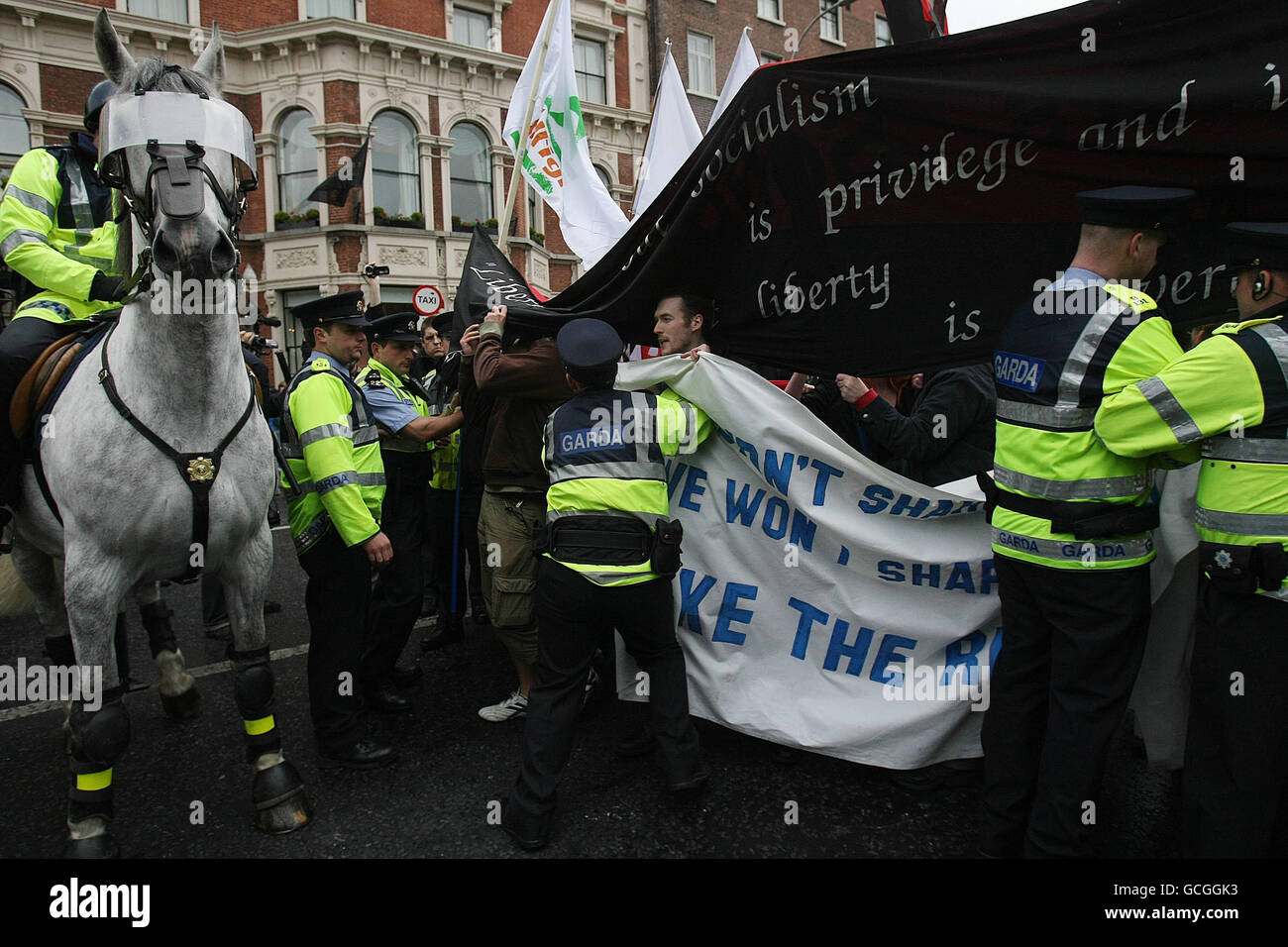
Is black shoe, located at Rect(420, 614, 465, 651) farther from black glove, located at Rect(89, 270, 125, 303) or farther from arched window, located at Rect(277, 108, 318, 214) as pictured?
arched window, located at Rect(277, 108, 318, 214)

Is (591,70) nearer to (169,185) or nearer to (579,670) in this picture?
(169,185)

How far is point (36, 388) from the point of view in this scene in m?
3.30

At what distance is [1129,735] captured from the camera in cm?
363

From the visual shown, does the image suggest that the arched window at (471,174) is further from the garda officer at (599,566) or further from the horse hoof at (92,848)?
the horse hoof at (92,848)

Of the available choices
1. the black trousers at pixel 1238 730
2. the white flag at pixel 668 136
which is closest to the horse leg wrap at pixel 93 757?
the black trousers at pixel 1238 730

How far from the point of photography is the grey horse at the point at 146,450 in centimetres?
273

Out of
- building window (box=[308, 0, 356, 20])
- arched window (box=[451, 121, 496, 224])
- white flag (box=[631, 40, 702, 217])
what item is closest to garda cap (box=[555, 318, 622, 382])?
white flag (box=[631, 40, 702, 217])

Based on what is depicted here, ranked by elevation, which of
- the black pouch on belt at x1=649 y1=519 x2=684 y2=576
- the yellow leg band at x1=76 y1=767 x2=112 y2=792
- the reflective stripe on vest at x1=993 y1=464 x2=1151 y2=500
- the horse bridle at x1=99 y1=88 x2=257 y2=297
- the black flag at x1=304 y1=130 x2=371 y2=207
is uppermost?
the black flag at x1=304 y1=130 x2=371 y2=207

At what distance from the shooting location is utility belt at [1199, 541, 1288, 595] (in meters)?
2.21

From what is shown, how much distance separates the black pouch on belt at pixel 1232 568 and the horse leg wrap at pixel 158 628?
4.57 meters

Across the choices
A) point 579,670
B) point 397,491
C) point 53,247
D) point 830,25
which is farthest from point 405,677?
point 830,25

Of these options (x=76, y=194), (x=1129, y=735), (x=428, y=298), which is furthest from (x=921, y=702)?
(x=428, y=298)

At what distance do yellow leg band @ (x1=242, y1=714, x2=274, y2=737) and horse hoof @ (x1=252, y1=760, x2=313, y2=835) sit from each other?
0.16m

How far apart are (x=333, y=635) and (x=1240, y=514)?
357 cm
